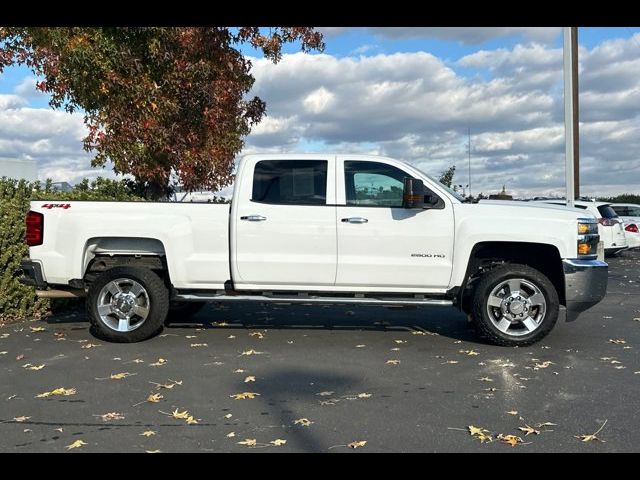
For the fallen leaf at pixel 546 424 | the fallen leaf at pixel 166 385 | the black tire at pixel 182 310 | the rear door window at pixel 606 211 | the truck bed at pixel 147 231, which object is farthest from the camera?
the rear door window at pixel 606 211

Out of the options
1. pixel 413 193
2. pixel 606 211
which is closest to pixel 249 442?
pixel 413 193

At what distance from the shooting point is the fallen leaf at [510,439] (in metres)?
3.90

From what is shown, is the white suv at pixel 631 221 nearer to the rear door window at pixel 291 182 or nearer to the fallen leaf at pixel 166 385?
the rear door window at pixel 291 182

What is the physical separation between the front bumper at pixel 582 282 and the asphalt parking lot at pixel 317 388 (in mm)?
544

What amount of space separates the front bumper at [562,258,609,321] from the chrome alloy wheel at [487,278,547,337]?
292 mm

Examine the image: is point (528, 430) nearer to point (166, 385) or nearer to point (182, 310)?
point (166, 385)

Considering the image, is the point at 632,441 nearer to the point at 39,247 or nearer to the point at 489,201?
the point at 489,201

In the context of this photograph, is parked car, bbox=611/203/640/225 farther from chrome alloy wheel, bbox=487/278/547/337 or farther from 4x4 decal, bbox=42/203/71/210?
4x4 decal, bbox=42/203/71/210

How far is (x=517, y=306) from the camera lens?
21.0 ft

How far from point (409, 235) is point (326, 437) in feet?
9.78

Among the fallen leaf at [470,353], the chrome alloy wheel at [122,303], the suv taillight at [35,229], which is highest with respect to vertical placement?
the suv taillight at [35,229]

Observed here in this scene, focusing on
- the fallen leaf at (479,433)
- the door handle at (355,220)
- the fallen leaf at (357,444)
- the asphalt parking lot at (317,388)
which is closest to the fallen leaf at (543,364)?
the asphalt parking lot at (317,388)
